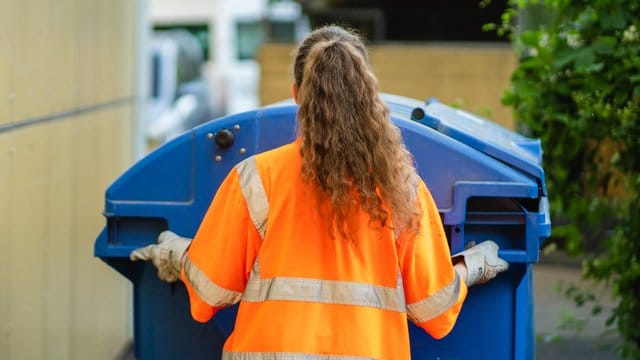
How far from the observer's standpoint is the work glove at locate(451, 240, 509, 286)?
3508mm

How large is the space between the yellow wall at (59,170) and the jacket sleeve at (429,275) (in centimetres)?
164

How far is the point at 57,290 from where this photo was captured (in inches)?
199

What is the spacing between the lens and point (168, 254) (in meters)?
3.55

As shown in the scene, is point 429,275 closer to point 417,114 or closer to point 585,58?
point 417,114

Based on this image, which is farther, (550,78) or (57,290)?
(550,78)

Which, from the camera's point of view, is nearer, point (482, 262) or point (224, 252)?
point (224, 252)

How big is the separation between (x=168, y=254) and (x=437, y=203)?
0.90m

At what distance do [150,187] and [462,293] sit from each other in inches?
48.7

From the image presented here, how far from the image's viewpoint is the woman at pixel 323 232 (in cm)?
300

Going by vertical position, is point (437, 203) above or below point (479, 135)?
below

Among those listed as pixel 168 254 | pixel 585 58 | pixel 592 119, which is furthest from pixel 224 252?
pixel 592 119

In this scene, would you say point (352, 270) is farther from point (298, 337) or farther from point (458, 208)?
point (458, 208)

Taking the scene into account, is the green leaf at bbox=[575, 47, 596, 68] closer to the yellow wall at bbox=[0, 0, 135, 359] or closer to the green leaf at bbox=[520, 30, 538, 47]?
the green leaf at bbox=[520, 30, 538, 47]

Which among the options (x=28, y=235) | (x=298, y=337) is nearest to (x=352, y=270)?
(x=298, y=337)
